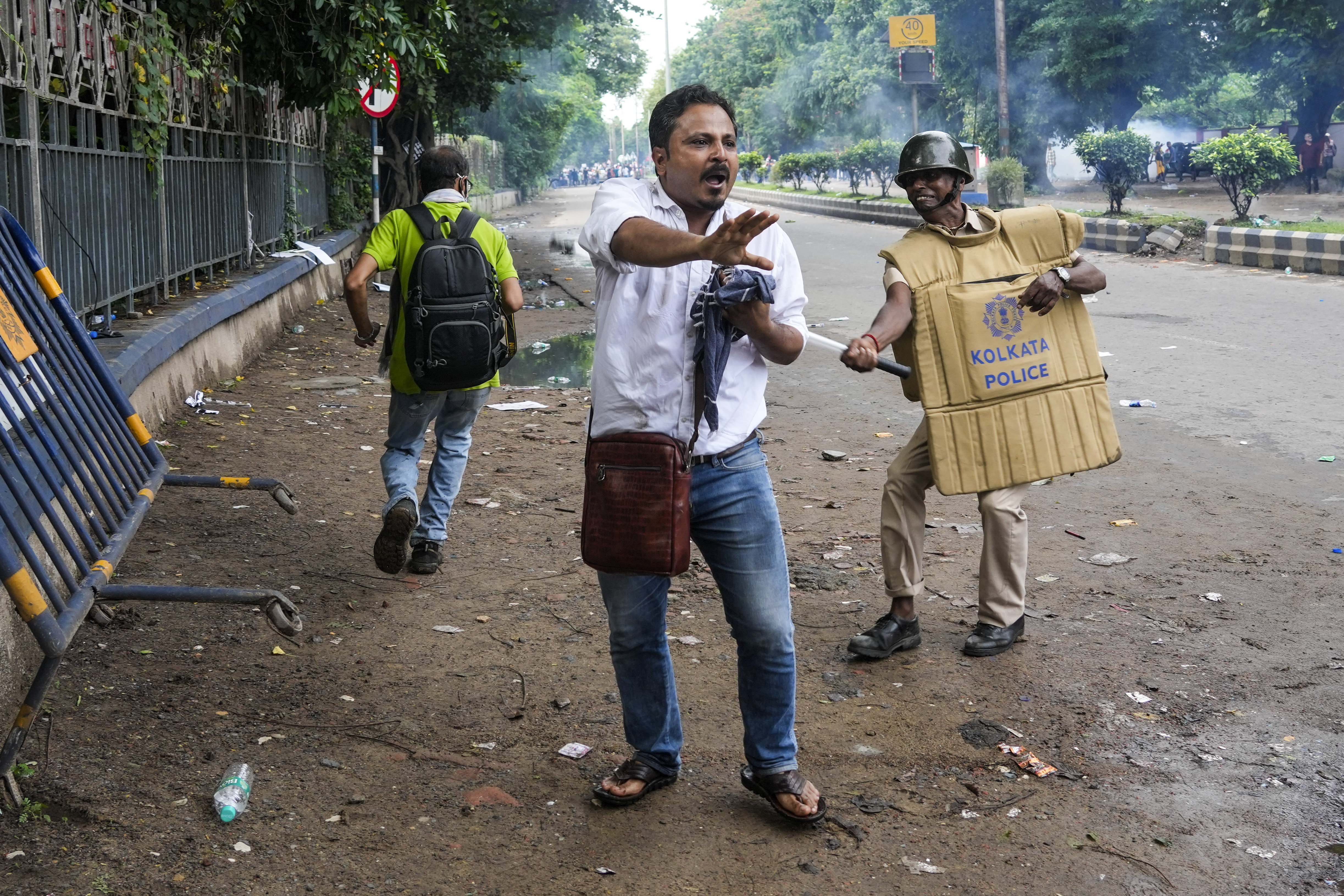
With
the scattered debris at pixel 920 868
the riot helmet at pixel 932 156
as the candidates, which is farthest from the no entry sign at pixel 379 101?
the scattered debris at pixel 920 868

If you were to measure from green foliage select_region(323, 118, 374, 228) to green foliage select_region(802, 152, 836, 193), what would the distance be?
25614 millimetres

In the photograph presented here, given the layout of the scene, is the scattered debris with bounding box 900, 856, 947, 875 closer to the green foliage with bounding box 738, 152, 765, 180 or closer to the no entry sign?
the no entry sign

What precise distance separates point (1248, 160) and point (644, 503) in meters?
18.8

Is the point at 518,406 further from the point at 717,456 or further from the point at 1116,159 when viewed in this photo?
the point at 1116,159

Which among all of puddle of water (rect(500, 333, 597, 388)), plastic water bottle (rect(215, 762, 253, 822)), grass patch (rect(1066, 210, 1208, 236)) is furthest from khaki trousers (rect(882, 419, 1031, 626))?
grass patch (rect(1066, 210, 1208, 236))

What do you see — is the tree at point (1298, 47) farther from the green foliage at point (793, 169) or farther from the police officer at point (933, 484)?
the police officer at point (933, 484)

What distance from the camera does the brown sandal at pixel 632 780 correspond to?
3250 mm

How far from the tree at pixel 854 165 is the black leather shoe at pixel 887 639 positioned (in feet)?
115

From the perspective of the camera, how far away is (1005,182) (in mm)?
26641

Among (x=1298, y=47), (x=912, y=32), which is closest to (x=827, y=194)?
(x=912, y=32)

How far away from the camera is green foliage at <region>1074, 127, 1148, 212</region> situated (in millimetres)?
23141

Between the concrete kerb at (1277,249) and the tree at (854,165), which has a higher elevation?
the tree at (854,165)

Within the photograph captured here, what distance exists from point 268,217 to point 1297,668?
408 inches

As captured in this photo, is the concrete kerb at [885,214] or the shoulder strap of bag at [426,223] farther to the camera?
the concrete kerb at [885,214]
